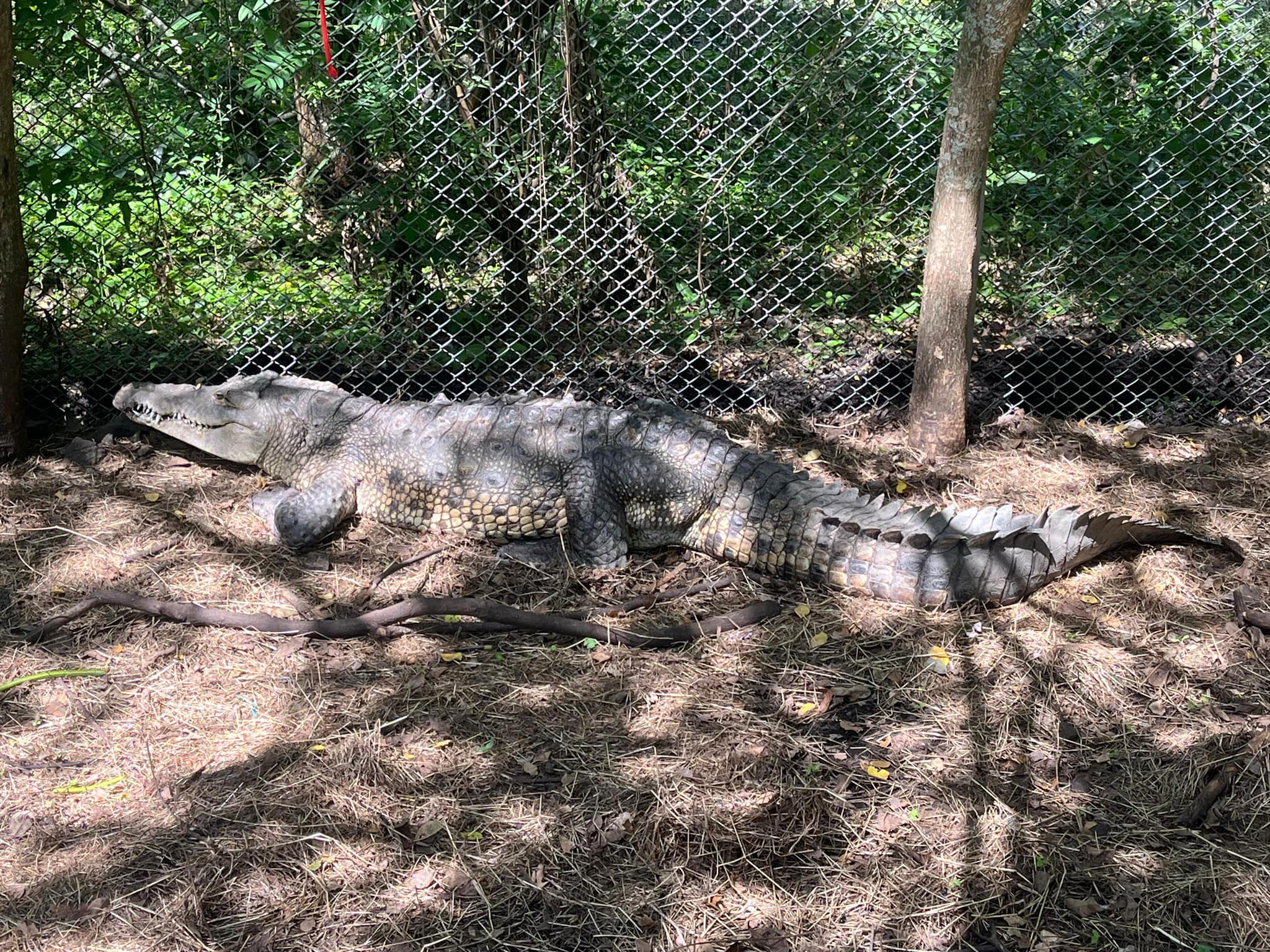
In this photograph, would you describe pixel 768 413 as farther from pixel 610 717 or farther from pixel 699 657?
pixel 610 717

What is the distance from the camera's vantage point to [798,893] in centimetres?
263

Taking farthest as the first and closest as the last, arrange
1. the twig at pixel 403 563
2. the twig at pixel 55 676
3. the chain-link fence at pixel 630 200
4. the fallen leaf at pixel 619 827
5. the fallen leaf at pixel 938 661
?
the chain-link fence at pixel 630 200 < the twig at pixel 403 563 < the fallen leaf at pixel 938 661 < the twig at pixel 55 676 < the fallen leaf at pixel 619 827

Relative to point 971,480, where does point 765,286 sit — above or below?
above

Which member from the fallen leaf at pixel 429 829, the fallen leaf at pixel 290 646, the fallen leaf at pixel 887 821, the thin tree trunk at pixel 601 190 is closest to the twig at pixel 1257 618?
the fallen leaf at pixel 887 821

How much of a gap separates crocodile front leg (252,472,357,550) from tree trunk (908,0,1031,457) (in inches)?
104

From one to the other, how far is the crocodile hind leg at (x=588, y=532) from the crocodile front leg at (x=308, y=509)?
29.2 inches

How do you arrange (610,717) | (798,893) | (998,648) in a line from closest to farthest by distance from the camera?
(798,893), (610,717), (998,648)

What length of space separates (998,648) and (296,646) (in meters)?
2.38

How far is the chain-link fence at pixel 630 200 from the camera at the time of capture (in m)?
4.55

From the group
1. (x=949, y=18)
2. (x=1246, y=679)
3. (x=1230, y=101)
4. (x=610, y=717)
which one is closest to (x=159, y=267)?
(x=610, y=717)

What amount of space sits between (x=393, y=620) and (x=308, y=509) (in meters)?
Result: 0.91

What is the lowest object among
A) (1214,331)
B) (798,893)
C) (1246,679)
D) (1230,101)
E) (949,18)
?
(798,893)

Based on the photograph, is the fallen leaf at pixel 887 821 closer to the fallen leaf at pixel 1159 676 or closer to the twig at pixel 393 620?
the twig at pixel 393 620

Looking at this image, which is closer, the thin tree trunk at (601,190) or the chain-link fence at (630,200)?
the chain-link fence at (630,200)
